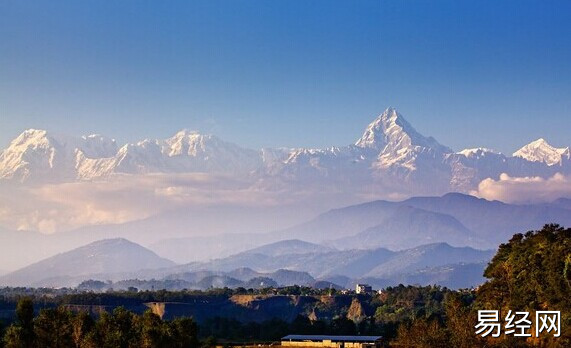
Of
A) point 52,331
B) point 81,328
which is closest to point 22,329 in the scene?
point 52,331

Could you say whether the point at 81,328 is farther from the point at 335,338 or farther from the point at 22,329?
the point at 335,338

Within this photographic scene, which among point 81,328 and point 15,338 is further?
point 81,328

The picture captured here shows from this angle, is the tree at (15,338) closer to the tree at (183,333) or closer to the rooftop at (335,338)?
the tree at (183,333)

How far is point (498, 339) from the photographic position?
107 meters

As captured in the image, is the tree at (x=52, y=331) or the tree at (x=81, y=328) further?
the tree at (x=52, y=331)

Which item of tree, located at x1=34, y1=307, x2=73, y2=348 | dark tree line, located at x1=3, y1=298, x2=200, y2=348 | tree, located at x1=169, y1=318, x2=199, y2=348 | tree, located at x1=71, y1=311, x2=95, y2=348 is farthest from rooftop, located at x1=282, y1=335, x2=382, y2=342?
tree, located at x1=34, y1=307, x2=73, y2=348

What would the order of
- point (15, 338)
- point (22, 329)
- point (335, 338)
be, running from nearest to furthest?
point (15, 338)
point (22, 329)
point (335, 338)

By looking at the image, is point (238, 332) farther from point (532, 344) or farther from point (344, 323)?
point (532, 344)

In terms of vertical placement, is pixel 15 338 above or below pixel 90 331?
below

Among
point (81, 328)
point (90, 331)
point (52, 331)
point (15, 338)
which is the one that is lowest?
point (15, 338)

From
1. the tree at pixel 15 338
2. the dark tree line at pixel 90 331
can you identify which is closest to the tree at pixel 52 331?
the dark tree line at pixel 90 331

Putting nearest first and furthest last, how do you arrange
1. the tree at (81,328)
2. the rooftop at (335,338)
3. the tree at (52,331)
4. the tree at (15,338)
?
the tree at (15,338), the tree at (81,328), the tree at (52,331), the rooftop at (335,338)

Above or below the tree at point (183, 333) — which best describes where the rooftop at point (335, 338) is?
below

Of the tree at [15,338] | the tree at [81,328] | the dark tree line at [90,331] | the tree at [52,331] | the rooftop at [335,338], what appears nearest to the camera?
the dark tree line at [90,331]
